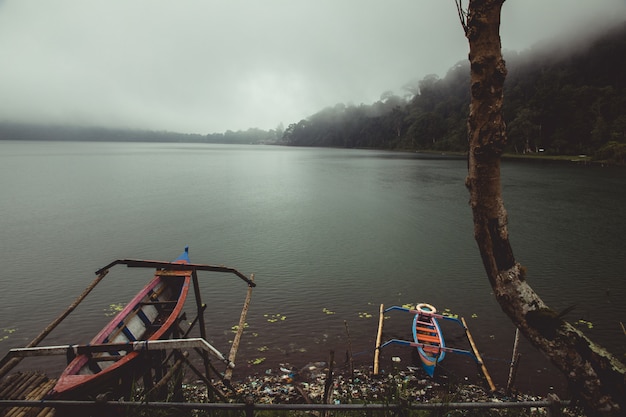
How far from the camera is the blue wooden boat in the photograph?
42.9ft

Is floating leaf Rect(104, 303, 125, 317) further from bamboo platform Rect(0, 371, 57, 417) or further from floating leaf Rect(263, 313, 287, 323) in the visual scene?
bamboo platform Rect(0, 371, 57, 417)

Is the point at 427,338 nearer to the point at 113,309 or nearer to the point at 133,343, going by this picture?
the point at 133,343

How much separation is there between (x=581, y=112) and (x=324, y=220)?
123 m

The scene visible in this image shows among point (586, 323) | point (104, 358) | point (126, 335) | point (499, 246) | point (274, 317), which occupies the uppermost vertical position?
point (499, 246)

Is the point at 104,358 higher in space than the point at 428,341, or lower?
higher

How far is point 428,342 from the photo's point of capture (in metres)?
14.4

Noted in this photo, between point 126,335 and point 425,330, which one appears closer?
point 126,335

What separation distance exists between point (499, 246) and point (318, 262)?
70.9 feet

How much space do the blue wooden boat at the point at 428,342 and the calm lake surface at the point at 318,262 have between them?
2.94ft

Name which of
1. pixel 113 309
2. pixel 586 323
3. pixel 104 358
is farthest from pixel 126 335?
pixel 586 323

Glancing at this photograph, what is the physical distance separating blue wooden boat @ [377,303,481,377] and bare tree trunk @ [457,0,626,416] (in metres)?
8.15

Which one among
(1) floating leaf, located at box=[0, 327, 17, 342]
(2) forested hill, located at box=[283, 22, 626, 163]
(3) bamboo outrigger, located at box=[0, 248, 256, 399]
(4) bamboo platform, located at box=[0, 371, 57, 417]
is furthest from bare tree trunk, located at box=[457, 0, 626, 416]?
(2) forested hill, located at box=[283, 22, 626, 163]

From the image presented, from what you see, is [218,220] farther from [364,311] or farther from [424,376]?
[424,376]

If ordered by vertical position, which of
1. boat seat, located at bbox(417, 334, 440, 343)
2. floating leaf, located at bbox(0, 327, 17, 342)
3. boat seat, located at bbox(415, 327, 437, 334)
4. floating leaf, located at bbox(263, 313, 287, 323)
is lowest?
floating leaf, located at bbox(0, 327, 17, 342)
